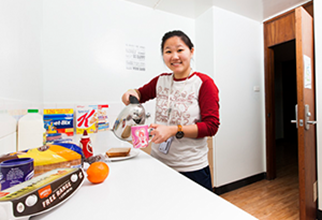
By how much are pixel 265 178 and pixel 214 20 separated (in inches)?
93.0

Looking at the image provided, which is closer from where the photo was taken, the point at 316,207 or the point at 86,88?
the point at 316,207

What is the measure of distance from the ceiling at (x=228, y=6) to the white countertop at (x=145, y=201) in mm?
2051

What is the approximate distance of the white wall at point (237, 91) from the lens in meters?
2.17

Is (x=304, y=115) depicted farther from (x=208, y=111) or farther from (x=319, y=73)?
(x=208, y=111)

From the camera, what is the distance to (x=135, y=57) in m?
2.00

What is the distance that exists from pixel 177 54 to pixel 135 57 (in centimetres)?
117

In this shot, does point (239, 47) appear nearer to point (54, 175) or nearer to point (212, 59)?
point (212, 59)

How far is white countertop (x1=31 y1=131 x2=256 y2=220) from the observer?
40cm

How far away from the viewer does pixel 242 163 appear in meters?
2.34

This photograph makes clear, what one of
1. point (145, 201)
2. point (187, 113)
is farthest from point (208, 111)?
point (145, 201)

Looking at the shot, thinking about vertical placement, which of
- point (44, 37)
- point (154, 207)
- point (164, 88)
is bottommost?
point (154, 207)

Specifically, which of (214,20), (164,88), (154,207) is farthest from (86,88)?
(214,20)

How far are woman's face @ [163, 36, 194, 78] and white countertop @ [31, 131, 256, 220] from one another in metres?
0.59

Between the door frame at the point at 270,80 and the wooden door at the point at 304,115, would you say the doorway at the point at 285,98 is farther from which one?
the wooden door at the point at 304,115
